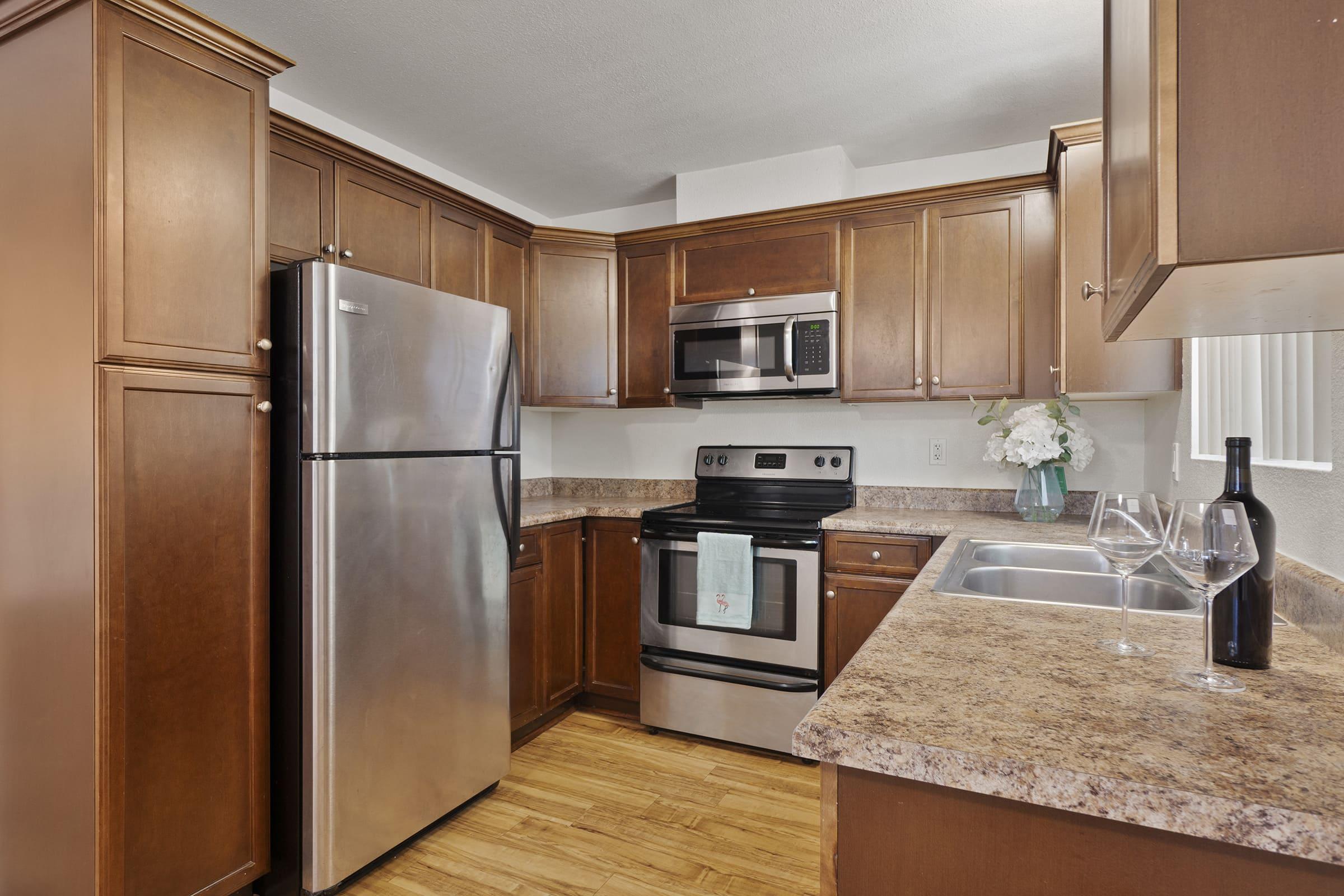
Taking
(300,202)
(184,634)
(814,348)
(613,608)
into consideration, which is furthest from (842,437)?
(184,634)

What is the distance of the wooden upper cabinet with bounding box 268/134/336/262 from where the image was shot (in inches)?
86.7

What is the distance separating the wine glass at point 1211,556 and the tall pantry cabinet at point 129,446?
6.36 ft

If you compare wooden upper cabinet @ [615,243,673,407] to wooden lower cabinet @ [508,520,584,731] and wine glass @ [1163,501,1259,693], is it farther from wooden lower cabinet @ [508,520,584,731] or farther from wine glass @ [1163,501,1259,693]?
wine glass @ [1163,501,1259,693]

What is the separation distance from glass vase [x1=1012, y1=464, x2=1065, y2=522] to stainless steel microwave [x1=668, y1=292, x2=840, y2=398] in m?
0.81

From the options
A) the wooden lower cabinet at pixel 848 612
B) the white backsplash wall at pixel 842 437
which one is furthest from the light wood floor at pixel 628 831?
the white backsplash wall at pixel 842 437

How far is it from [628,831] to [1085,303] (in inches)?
87.6

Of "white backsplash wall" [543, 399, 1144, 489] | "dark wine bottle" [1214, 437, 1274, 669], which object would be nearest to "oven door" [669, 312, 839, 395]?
"white backsplash wall" [543, 399, 1144, 489]

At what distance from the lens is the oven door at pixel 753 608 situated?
2.66 metres

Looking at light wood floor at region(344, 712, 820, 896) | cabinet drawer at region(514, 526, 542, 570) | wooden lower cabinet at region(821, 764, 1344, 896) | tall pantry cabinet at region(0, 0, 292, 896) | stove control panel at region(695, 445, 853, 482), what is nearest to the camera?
wooden lower cabinet at region(821, 764, 1344, 896)

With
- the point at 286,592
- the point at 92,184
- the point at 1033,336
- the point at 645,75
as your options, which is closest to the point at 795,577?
the point at 1033,336

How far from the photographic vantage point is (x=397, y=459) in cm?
202

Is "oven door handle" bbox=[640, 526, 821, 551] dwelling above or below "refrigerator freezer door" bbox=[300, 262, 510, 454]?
below

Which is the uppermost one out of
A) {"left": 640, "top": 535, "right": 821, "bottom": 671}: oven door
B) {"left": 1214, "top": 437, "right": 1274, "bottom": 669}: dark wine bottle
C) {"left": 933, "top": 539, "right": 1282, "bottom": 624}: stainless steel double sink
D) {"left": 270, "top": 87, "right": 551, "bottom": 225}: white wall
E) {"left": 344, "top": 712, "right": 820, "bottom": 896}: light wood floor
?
{"left": 270, "top": 87, "right": 551, "bottom": 225}: white wall

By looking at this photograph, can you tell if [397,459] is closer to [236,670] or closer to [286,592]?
[286,592]
